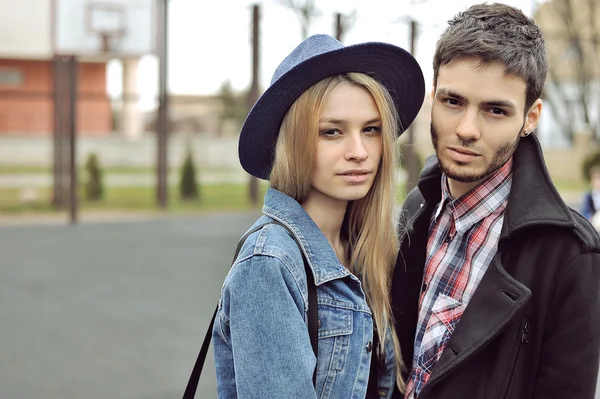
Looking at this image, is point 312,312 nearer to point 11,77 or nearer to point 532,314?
point 532,314

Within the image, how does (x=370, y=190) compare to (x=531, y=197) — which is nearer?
(x=531, y=197)

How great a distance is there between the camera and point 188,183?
18.6 metres

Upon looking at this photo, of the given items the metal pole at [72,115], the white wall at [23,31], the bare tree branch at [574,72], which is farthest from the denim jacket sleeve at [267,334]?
the bare tree branch at [574,72]

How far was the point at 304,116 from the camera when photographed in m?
1.76

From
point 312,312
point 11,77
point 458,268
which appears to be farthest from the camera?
point 11,77

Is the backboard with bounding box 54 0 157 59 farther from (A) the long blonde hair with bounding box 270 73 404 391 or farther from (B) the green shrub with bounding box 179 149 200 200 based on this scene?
(A) the long blonde hair with bounding box 270 73 404 391

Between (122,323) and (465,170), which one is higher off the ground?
(465,170)

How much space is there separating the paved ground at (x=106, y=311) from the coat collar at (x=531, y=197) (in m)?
3.25

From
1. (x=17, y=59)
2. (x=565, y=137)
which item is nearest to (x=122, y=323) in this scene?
(x=17, y=59)

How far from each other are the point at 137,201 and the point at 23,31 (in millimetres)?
12836

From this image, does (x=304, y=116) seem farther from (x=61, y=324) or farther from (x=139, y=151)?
(x=139, y=151)

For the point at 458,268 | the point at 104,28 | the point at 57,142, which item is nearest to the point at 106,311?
the point at 458,268

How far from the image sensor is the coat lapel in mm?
1671

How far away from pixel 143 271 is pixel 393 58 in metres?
7.53
